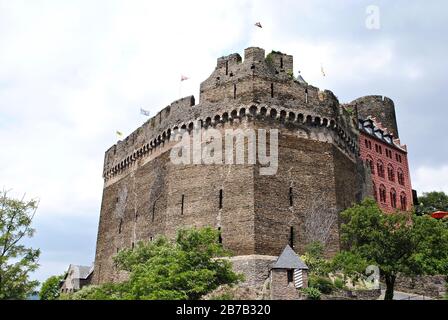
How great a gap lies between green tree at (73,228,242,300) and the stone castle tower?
174 inches

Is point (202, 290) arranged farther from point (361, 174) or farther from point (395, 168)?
point (395, 168)

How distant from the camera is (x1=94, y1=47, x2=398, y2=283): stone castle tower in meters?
29.5

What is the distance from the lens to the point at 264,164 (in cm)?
3083

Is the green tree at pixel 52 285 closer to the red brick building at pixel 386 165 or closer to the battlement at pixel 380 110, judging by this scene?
the red brick building at pixel 386 165

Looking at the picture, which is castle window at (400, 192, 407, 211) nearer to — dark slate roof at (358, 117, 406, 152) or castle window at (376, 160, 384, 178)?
castle window at (376, 160, 384, 178)

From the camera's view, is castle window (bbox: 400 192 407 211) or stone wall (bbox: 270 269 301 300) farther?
castle window (bbox: 400 192 407 211)

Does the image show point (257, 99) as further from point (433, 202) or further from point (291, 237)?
point (433, 202)

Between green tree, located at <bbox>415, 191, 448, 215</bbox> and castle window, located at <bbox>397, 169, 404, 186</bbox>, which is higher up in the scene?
castle window, located at <bbox>397, 169, 404, 186</bbox>

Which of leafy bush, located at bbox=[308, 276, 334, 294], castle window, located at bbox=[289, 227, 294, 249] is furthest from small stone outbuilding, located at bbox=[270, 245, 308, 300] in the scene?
castle window, located at bbox=[289, 227, 294, 249]

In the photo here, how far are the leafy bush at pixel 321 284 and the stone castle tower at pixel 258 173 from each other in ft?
10.1

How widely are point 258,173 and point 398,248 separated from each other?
9.76 metres

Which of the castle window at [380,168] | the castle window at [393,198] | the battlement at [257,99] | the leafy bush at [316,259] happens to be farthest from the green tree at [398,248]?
the castle window at [393,198]

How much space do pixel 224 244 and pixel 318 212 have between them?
6864mm

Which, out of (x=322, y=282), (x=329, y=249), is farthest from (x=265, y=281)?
(x=329, y=249)
